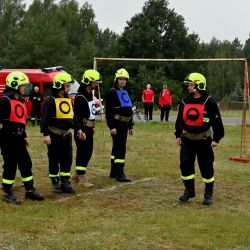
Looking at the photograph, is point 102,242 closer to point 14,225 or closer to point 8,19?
point 14,225

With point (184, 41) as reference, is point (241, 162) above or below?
below

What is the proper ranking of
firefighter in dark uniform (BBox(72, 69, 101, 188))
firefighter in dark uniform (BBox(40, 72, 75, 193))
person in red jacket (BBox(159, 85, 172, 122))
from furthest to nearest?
1. person in red jacket (BBox(159, 85, 172, 122))
2. firefighter in dark uniform (BBox(72, 69, 101, 188))
3. firefighter in dark uniform (BBox(40, 72, 75, 193))

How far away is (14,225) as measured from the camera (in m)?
7.33

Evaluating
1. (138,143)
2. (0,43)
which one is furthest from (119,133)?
(0,43)

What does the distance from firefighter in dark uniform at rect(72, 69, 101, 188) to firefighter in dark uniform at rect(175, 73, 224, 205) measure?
5.99ft

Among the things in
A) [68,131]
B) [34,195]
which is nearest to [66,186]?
[34,195]

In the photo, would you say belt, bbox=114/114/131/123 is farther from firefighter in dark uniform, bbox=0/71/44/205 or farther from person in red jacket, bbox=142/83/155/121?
person in red jacket, bbox=142/83/155/121

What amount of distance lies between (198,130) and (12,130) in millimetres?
2988

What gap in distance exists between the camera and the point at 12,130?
8.66m

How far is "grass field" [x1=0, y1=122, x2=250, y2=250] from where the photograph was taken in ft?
21.9

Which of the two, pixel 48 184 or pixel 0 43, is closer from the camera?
pixel 48 184

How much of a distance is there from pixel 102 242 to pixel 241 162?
7940mm

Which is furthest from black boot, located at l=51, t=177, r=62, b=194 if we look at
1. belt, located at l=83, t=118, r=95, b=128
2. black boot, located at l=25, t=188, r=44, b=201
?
belt, located at l=83, t=118, r=95, b=128

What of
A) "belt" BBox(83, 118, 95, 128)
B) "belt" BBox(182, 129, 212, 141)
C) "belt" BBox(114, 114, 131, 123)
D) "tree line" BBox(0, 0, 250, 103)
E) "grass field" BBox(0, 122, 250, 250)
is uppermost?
"tree line" BBox(0, 0, 250, 103)
